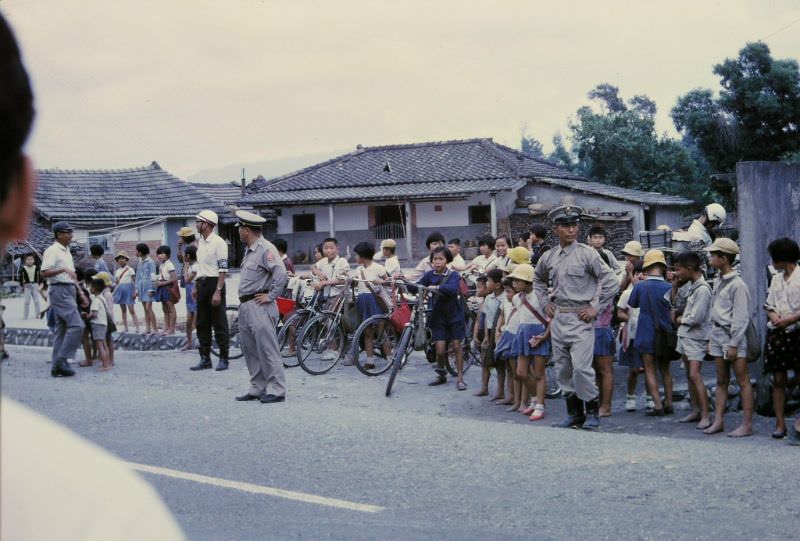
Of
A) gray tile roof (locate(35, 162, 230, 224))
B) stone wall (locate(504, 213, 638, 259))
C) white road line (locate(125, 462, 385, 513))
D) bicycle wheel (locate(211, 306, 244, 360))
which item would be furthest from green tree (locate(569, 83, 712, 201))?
white road line (locate(125, 462, 385, 513))

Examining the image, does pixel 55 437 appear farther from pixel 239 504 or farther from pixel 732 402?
pixel 732 402

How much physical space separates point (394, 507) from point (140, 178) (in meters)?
39.6

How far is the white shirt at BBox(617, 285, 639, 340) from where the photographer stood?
9397 mm

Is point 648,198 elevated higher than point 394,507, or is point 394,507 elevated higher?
point 648,198

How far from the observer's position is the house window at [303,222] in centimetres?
3788

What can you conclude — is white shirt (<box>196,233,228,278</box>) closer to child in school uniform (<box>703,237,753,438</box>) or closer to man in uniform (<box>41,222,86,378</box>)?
man in uniform (<box>41,222,86,378</box>)

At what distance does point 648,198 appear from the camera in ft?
114

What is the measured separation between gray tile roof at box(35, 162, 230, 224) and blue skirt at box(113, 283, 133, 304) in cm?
2085

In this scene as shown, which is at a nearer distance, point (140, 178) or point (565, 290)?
point (565, 290)

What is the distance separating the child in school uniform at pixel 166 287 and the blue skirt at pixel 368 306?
14.8 feet

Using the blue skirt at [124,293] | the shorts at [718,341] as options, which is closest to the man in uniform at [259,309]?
the shorts at [718,341]

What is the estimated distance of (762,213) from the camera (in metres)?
8.78

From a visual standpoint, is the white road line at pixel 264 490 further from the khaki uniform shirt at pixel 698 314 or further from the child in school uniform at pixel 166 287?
the child in school uniform at pixel 166 287

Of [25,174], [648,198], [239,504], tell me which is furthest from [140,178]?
[25,174]
